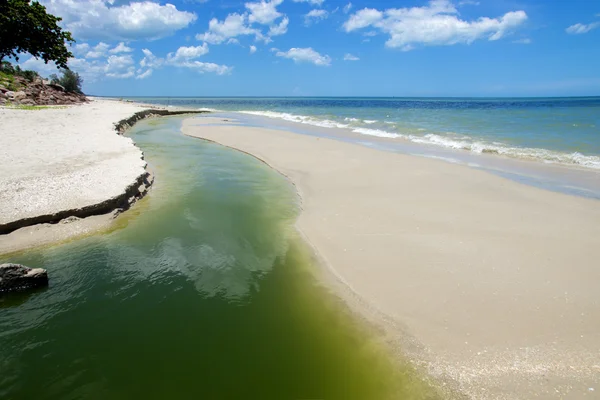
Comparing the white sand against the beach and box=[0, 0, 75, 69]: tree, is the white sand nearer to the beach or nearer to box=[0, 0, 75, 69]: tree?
the beach

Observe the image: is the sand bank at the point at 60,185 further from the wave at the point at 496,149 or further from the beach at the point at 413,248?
the wave at the point at 496,149

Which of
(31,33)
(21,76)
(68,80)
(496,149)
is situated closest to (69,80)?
(68,80)

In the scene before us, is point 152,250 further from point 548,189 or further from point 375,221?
point 548,189

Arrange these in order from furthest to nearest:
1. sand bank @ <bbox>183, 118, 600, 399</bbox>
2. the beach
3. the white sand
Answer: the white sand, the beach, sand bank @ <bbox>183, 118, 600, 399</bbox>

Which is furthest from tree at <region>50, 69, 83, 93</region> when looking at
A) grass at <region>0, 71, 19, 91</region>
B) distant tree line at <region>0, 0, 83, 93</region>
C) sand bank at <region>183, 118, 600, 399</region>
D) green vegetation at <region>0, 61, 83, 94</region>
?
sand bank at <region>183, 118, 600, 399</region>

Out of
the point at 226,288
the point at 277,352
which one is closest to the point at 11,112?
the point at 226,288

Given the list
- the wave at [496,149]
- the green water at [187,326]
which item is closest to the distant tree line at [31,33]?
the green water at [187,326]
